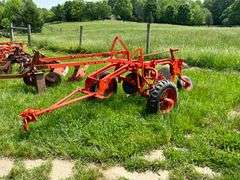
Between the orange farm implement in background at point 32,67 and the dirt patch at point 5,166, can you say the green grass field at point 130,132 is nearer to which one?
the dirt patch at point 5,166

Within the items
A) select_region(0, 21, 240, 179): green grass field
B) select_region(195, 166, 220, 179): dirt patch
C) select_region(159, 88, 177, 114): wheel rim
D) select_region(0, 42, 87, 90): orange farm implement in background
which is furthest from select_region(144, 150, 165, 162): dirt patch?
select_region(0, 42, 87, 90): orange farm implement in background

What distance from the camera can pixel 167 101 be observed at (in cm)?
706

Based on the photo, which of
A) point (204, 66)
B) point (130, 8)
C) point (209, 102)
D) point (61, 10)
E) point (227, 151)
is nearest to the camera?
point (227, 151)

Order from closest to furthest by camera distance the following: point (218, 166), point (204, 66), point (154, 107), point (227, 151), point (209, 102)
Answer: point (218, 166) < point (227, 151) < point (154, 107) < point (209, 102) < point (204, 66)

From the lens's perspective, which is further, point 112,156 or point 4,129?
point 4,129

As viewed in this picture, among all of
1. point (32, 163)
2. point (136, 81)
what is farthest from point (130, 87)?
point (32, 163)

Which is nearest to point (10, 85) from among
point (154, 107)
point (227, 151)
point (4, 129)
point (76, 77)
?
point (76, 77)

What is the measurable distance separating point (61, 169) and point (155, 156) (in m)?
1.17

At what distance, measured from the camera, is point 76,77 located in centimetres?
963

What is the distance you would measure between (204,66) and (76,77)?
14.9ft

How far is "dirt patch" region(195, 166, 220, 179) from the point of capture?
5141 mm

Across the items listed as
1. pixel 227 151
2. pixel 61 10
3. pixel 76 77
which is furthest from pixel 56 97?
pixel 61 10

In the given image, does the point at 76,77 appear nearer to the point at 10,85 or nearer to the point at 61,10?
the point at 10,85

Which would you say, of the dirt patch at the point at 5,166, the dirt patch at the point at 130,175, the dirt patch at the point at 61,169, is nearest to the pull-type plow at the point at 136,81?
the dirt patch at the point at 61,169
